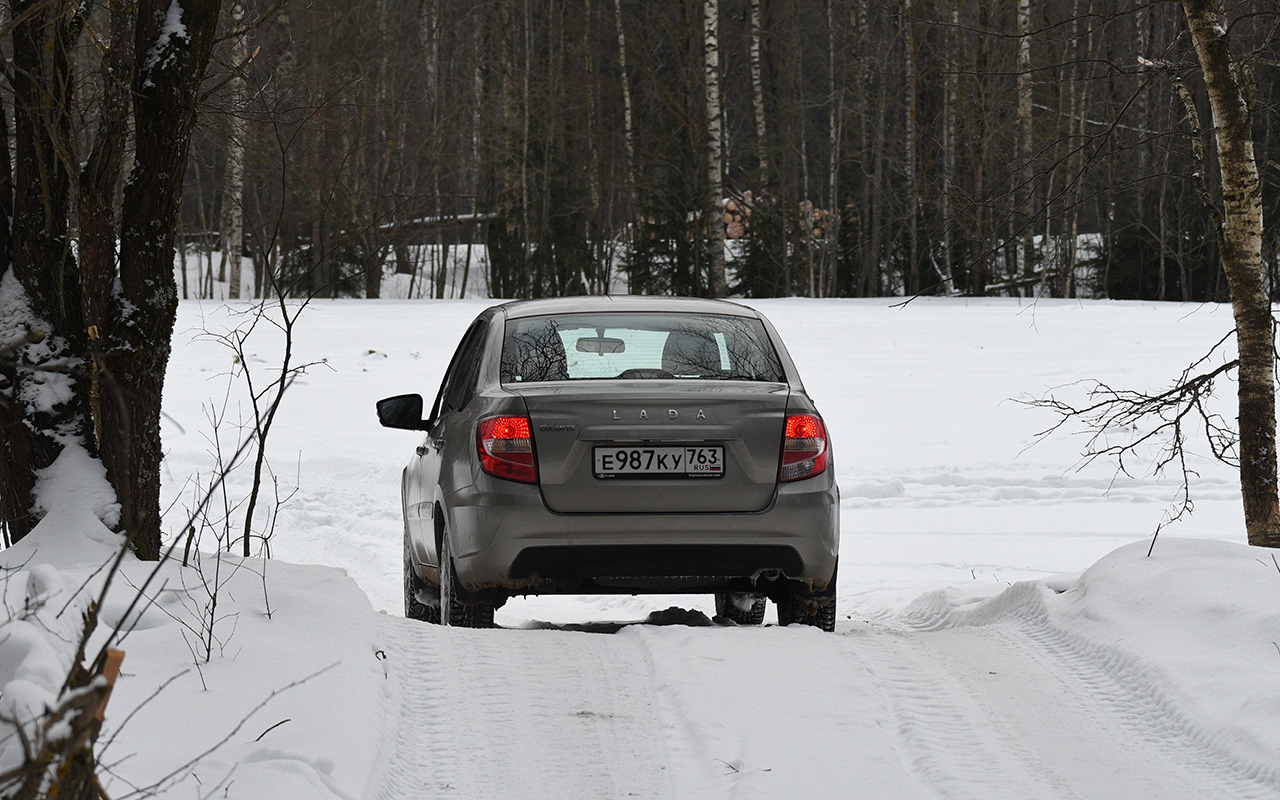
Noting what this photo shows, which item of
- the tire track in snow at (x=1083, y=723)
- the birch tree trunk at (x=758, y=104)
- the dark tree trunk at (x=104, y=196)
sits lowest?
the tire track in snow at (x=1083, y=723)

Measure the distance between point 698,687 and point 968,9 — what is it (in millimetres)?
32443

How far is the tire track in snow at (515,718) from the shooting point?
374cm

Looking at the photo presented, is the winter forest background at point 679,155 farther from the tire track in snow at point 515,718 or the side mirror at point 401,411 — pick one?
the tire track in snow at point 515,718

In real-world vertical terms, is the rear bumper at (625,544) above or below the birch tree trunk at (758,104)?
below

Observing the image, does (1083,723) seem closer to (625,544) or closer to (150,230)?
(625,544)

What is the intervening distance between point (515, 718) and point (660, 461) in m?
1.32

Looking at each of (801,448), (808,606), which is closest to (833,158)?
(808,606)

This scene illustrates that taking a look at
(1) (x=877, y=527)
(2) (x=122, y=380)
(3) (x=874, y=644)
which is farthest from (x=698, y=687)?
(1) (x=877, y=527)

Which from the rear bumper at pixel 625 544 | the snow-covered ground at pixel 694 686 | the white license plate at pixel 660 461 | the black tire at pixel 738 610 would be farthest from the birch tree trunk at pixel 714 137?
the white license plate at pixel 660 461

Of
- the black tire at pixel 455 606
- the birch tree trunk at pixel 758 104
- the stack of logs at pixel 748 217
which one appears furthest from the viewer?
the stack of logs at pixel 748 217

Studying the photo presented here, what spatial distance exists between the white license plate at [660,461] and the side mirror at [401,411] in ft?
5.93

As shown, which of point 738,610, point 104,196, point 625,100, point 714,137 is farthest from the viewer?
point 625,100

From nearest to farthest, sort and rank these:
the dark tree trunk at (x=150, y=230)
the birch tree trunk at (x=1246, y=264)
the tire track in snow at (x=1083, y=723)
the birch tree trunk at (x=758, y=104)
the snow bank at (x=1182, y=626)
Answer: the tire track in snow at (x=1083, y=723)
the snow bank at (x=1182, y=626)
the dark tree trunk at (x=150, y=230)
the birch tree trunk at (x=1246, y=264)
the birch tree trunk at (x=758, y=104)

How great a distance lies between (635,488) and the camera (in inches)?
204
